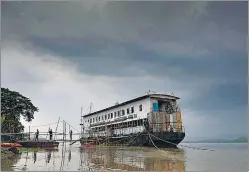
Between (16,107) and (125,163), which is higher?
(16,107)

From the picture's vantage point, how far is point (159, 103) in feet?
77.1

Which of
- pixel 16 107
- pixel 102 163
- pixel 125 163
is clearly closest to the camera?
pixel 125 163

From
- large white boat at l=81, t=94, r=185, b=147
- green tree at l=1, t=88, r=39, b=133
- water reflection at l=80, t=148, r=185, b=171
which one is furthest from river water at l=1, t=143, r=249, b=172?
green tree at l=1, t=88, r=39, b=133

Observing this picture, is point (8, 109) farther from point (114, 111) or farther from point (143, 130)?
point (143, 130)

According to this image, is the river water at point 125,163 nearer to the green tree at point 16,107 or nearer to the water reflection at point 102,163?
the water reflection at point 102,163

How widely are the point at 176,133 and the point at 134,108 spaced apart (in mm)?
4252

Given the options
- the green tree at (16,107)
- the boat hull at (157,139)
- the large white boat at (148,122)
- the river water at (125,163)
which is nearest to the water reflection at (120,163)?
the river water at (125,163)

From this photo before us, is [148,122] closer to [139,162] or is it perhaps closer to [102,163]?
[139,162]

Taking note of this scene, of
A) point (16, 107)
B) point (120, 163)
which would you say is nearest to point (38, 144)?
point (16, 107)

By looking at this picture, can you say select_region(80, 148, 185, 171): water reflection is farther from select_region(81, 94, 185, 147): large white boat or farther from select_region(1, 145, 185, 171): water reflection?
select_region(81, 94, 185, 147): large white boat

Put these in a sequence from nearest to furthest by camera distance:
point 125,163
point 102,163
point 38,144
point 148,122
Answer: point 125,163
point 102,163
point 38,144
point 148,122

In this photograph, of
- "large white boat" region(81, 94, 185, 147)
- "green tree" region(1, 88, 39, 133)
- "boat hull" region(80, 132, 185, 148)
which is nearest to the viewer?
"boat hull" region(80, 132, 185, 148)

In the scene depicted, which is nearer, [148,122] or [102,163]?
[102,163]

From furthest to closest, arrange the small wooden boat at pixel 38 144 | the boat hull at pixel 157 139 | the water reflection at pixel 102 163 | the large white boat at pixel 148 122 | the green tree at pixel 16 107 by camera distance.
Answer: the green tree at pixel 16 107 < the large white boat at pixel 148 122 < the boat hull at pixel 157 139 < the small wooden boat at pixel 38 144 < the water reflection at pixel 102 163
